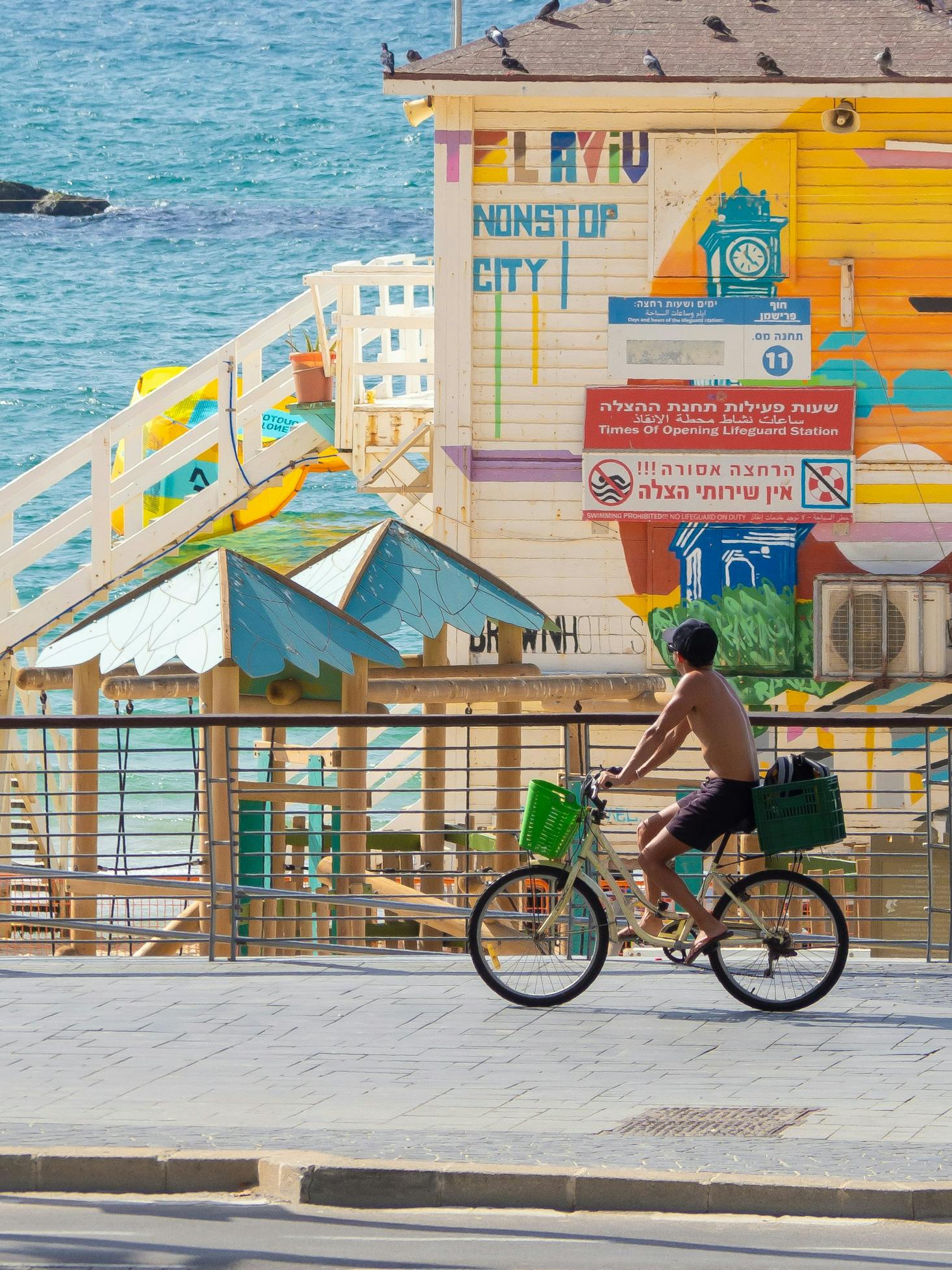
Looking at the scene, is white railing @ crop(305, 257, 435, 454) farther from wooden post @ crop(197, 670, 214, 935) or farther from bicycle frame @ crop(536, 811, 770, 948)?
bicycle frame @ crop(536, 811, 770, 948)

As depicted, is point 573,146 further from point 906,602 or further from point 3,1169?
point 3,1169

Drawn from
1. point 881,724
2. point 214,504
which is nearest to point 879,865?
point 214,504

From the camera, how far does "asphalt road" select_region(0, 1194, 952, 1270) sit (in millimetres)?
5984

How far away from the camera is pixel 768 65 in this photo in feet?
55.0

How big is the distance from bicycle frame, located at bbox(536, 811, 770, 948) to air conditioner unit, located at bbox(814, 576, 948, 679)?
8.62m

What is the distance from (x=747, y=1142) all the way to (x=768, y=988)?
2093mm

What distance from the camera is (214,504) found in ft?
60.4

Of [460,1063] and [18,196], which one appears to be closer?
[460,1063]

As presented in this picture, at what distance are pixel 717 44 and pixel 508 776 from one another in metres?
7.57

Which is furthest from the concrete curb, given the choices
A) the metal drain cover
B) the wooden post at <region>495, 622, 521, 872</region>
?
the wooden post at <region>495, 622, 521, 872</region>

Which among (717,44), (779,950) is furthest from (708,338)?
(779,950)

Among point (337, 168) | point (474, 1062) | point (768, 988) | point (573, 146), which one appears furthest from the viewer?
point (337, 168)

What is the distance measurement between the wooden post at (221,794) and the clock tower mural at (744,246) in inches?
297

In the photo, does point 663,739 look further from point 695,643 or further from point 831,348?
point 831,348
